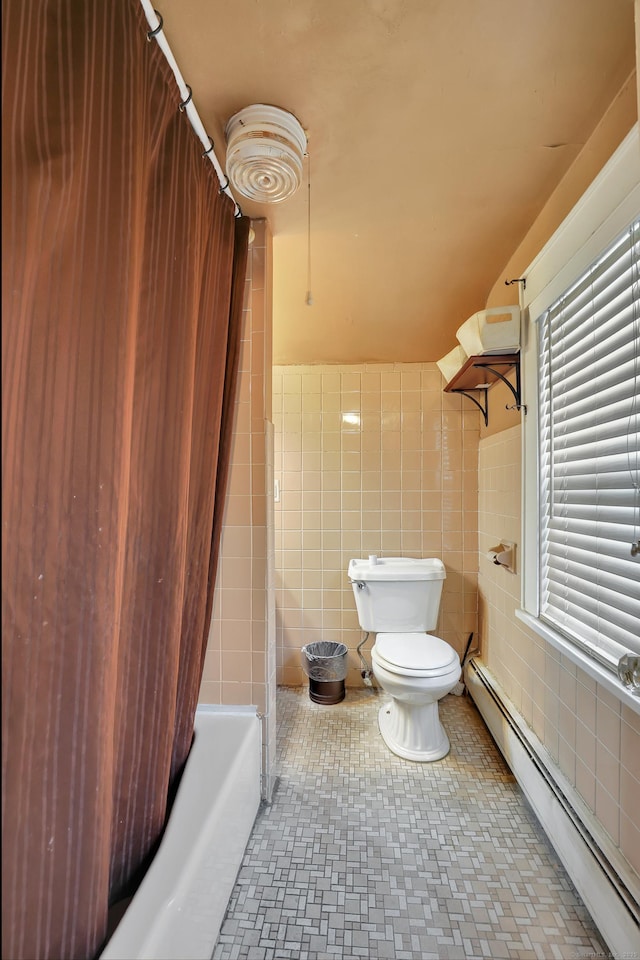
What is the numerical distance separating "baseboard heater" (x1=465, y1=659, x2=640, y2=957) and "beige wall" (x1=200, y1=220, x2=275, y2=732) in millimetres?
957

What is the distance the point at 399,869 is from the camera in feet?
4.33

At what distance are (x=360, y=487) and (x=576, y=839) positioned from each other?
174 centimetres

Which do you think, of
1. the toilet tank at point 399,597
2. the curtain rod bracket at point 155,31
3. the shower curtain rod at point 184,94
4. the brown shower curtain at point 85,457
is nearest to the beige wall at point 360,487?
the toilet tank at point 399,597

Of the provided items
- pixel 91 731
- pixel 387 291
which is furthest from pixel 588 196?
pixel 91 731

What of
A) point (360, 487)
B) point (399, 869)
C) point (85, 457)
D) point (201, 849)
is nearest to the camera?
point (85, 457)

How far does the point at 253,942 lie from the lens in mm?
1106

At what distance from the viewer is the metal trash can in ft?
7.66

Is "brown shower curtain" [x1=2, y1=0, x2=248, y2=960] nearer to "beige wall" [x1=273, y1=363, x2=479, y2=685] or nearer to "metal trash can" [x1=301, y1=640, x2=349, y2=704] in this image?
"metal trash can" [x1=301, y1=640, x2=349, y2=704]

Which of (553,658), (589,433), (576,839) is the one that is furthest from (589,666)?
(589,433)

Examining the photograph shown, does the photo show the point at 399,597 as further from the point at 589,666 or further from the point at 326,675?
the point at 589,666

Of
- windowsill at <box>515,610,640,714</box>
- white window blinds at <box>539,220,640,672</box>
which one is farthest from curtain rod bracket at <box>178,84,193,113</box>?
windowsill at <box>515,610,640,714</box>

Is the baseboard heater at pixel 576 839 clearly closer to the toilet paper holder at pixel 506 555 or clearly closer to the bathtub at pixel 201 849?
the toilet paper holder at pixel 506 555

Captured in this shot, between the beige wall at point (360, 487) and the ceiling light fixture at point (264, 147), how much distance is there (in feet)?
4.67

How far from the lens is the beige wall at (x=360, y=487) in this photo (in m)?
2.54
